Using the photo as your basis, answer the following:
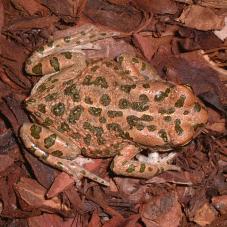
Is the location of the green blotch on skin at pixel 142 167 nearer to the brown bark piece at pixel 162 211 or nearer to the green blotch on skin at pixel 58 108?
the brown bark piece at pixel 162 211

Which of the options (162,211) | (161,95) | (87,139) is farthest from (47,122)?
(162,211)

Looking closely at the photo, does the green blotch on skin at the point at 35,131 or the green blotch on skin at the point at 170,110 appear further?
the green blotch on skin at the point at 35,131

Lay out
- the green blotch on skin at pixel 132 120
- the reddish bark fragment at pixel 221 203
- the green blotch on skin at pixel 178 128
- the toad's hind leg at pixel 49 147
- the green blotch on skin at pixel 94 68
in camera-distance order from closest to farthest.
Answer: the green blotch on skin at pixel 178 128 < the green blotch on skin at pixel 132 120 < the toad's hind leg at pixel 49 147 < the green blotch on skin at pixel 94 68 < the reddish bark fragment at pixel 221 203

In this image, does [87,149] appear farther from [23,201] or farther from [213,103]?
[213,103]

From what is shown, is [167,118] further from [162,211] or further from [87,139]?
[162,211]

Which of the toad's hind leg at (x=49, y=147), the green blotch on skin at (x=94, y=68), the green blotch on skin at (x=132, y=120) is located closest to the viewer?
the green blotch on skin at (x=132, y=120)

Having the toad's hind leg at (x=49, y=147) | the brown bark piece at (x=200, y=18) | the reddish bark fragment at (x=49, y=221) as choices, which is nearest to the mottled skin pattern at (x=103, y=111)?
the toad's hind leg at (x=49, y=147)
